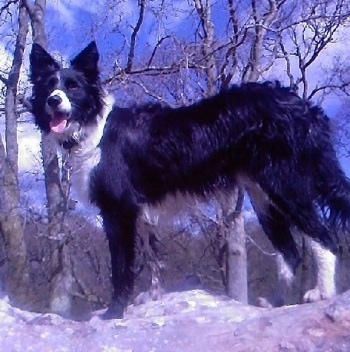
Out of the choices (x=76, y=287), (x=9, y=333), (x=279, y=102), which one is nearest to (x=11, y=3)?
(x=76, y=287)

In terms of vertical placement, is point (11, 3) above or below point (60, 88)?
above

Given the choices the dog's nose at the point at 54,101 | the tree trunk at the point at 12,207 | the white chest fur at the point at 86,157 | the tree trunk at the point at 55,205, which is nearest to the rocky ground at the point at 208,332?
the white chest fur at the point at 86,157

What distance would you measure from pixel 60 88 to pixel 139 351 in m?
2.76

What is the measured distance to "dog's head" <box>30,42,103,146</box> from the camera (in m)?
6.20

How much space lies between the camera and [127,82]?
13.2 m

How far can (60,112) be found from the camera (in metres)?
6.20

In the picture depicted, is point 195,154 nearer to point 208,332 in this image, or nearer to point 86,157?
point 86,157

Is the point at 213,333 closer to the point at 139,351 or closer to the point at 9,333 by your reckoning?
the point at 139,351

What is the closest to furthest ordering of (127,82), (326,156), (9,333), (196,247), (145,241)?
(9,333)
(326,156)
(145,241)
(127,82)
(196,247)

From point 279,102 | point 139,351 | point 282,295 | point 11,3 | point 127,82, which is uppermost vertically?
point 11,3

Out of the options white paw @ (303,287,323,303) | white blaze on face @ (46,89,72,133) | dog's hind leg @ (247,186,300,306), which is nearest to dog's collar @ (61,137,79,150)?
white blaze on face @ (46,89,72,133)

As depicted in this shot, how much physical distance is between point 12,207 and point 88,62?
697 centimetres

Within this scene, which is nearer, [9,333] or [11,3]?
[9,333]

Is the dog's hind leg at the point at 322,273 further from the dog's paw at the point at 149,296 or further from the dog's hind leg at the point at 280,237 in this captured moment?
the dog's paw at the point at 149,296
